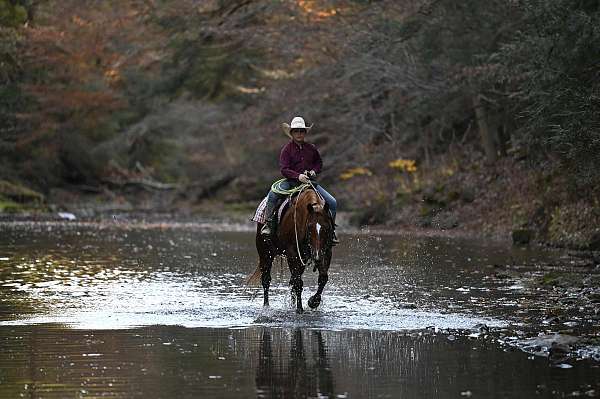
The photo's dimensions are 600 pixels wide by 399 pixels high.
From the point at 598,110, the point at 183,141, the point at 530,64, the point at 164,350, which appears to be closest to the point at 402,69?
the point at 530,64

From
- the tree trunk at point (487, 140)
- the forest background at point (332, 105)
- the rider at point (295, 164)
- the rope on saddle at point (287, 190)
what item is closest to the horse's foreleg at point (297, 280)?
the rider at point (295, 164)

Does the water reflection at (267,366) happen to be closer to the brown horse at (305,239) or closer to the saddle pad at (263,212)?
the brown horse at (305,239)

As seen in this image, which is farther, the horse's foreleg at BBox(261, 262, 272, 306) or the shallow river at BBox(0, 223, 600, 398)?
the horse's foreleg at BBox(261, 262, 272, 306)

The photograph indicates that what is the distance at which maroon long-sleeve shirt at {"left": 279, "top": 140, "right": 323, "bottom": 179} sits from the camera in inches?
626

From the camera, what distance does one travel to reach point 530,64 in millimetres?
22984

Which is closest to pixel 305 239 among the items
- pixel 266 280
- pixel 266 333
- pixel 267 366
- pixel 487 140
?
pixel 266 280

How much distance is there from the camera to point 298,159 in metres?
15.9

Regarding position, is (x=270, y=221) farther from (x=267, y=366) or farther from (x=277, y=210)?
(x=267, y=366)

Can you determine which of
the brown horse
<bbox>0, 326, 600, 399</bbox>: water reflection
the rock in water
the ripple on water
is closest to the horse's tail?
the ripple on water

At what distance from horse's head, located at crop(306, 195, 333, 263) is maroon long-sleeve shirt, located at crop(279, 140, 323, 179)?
942mm

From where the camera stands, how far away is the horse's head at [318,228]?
14812 millimetres

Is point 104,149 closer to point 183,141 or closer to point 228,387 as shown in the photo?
point 183,141

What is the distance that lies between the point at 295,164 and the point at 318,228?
141 cm

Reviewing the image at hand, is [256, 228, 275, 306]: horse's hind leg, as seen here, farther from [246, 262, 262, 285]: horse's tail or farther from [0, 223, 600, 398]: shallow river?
[0, 223, 600, 398]: shallow river
